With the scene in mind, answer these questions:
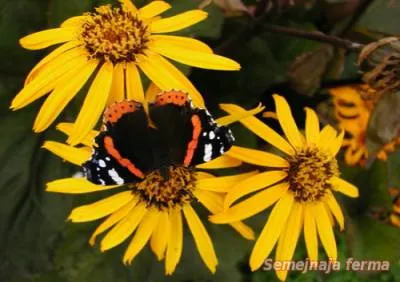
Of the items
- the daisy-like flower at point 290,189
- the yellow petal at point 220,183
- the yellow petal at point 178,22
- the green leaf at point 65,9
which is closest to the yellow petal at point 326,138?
the daisy-like flower at point 290,189

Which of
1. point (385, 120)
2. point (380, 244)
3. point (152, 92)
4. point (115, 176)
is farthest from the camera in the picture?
point (380, 244)

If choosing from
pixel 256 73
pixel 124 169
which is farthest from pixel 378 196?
pixel 124 169

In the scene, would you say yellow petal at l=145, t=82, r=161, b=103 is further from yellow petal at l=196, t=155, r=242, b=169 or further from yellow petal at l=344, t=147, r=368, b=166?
yellow petal at l=344, t=147, r=368, b=166

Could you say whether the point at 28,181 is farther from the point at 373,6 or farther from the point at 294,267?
the point at 373,6

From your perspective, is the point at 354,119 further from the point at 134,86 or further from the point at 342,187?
the point at 134,86

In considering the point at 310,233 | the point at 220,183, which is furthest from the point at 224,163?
the point at 310,233
